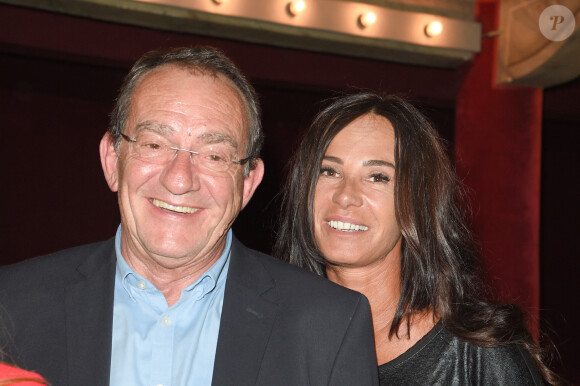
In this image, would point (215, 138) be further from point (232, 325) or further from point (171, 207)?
point (232, 325)

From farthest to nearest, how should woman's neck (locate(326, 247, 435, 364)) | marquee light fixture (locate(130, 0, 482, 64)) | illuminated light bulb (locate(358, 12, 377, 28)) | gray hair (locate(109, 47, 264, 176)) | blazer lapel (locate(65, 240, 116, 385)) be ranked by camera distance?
1. illuminated light bulb (locate(358, 12, 377, 28))
2. marquee light fixture (locate(130, 0, 482, 64))
3. woman's neck (locate(326, 247, 435, 364))
4. gray hair (locate(109, 47, 264, 176))
5. blazer lapel (locate(65, 240, 116, 385))

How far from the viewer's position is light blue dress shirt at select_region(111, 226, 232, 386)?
5.27 feet

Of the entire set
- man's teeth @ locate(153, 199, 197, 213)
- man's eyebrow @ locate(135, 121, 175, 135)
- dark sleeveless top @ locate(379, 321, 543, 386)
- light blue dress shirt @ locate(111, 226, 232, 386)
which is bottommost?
dark sleeveless top @ locate(379, 321, 543, 386)

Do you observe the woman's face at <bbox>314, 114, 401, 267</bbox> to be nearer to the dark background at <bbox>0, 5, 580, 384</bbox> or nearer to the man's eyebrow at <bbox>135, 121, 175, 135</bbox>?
the man's eyebrow at <bbox>135, 121, 175, 135</bbox>

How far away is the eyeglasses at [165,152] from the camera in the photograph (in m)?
1.67

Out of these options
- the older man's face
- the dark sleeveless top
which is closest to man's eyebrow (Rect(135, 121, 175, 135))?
the older man's face

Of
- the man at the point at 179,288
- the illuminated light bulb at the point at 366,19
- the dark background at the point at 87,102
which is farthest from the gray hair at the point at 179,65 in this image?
the illuminated light bulb at the point at 366,19

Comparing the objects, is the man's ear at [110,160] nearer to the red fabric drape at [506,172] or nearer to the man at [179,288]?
the man at [179,288]

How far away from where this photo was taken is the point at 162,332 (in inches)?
64.9

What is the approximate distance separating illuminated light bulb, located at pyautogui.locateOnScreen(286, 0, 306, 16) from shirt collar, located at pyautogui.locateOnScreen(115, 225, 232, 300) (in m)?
3.32

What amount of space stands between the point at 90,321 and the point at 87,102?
16.9 feet

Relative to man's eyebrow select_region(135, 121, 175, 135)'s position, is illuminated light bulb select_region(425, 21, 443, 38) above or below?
above

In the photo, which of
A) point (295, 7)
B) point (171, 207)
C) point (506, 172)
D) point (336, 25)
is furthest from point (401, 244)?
point (506, 172)

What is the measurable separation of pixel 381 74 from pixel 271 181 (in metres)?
1.52
